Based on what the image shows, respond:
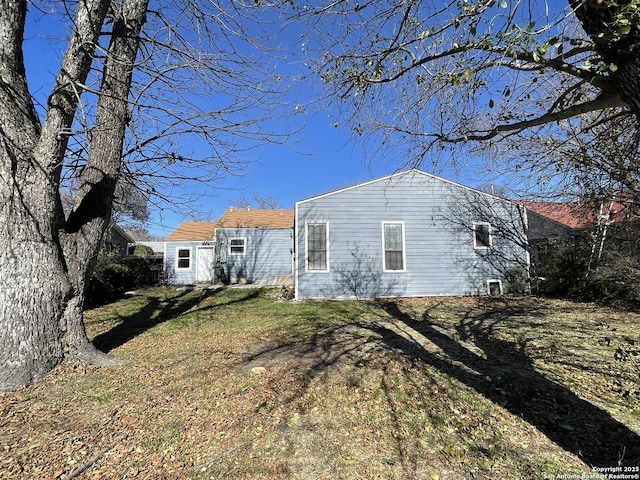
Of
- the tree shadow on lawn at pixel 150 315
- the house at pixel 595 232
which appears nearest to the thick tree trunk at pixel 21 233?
the tree shadow on lawn at pixel 150 315

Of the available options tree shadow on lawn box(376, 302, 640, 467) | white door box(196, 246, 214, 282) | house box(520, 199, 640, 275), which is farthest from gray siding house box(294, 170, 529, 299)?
white door box(196, 246, 214, 282)

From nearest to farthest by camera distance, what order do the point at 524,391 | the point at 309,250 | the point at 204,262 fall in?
the point at 524,391
the point at 309,250
the point at 204,262

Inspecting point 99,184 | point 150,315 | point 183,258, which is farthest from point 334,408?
point 183,258

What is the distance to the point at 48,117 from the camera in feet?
13.3

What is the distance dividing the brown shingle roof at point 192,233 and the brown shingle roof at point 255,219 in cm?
126

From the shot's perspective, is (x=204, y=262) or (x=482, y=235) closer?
(x=482, y=235)

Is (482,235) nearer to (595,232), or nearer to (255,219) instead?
(595,232)

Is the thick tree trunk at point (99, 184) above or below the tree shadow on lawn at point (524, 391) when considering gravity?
above

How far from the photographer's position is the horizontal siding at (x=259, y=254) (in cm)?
1779

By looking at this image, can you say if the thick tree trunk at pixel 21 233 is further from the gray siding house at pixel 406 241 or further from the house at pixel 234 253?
the house at pixel 234 253

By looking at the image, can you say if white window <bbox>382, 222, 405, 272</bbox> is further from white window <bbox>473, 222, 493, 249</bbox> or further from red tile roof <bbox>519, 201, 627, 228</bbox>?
red tile roof <bbox>519, 201, 627, 228</bbox>

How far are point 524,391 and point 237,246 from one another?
1558 cm

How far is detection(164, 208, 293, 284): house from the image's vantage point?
17828 mm

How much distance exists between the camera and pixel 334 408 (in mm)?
3373
